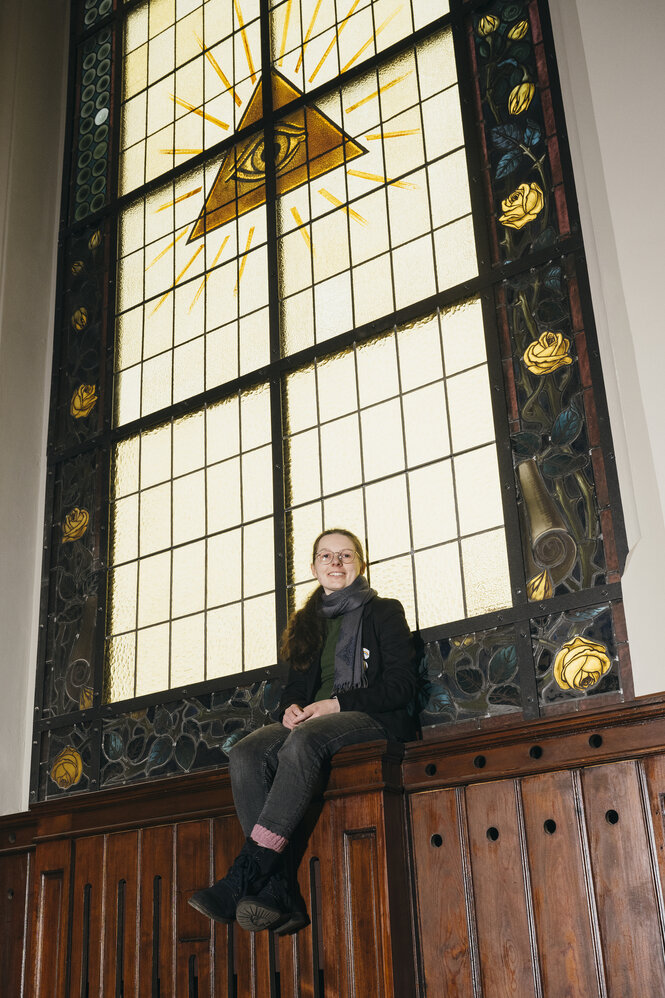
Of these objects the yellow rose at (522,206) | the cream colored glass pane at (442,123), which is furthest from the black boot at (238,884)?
the cream colored glass pane at (442,123)

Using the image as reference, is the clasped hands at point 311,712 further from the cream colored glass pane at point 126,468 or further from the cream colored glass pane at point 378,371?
the cream colored glass pane at point 126,468

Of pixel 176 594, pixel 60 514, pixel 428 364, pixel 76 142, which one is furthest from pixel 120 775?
pixel 76 142

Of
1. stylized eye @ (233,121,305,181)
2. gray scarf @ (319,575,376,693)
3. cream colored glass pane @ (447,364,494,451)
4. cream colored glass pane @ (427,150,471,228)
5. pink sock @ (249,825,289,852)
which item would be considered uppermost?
stylized eye @ (233,121,305,181)

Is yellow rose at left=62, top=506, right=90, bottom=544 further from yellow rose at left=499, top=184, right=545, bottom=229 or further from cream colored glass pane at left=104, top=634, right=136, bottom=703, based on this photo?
yellow rose at left=499, top=184, right=545, bottom=229

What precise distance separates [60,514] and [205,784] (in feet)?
7.03

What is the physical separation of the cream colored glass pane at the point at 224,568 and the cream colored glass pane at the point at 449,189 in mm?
1597

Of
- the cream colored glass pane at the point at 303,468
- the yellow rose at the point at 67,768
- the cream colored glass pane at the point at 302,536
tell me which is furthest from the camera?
the yellow rose at the point at 67,768

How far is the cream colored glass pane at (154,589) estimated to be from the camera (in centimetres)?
501

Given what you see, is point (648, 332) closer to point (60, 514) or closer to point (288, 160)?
point (288, 160)

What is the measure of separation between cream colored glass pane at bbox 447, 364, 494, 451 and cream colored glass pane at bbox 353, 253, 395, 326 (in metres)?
0.57

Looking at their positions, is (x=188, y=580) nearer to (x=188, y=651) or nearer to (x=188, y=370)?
(x=188, y=651)

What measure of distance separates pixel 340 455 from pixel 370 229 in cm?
104

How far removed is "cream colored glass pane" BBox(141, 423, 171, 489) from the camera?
5.27 meters

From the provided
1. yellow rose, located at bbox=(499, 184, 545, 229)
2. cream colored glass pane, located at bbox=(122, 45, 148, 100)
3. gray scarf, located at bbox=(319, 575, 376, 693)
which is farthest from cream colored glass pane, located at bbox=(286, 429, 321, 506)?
cream colored glass pane, located at bbox=(122, 45, 148, 100)
